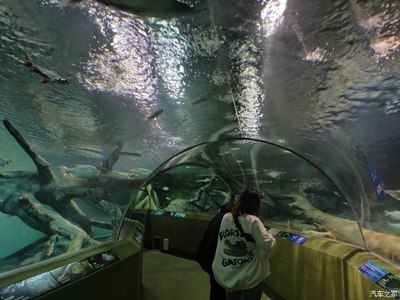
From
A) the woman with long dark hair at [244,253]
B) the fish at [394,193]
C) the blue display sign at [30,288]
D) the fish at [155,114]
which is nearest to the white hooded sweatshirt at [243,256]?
the woman with long dark hair at [244,253]

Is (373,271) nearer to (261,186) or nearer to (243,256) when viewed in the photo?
(243,256)

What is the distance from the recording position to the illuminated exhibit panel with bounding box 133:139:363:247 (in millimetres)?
8734

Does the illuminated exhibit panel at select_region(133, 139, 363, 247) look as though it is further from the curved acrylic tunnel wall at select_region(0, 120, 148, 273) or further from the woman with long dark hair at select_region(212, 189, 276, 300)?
the woman with long dark hair at select_region(212, 189, 276, 300)

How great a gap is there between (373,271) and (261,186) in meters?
9.24

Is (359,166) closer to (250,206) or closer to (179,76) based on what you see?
(250,206)

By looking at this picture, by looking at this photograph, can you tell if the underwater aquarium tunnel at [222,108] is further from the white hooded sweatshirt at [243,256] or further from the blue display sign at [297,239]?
the white hooded sweatshirt at [243,256]

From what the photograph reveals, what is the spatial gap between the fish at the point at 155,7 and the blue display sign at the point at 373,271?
3828 mm

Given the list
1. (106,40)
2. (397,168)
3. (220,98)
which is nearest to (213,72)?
(220,98)

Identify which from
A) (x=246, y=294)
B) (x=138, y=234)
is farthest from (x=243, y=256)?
(x=138, y=234)

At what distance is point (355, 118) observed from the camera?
15.1 feet

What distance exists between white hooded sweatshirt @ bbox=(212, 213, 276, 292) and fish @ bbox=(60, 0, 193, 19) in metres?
2.63

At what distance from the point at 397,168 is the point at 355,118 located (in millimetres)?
1788

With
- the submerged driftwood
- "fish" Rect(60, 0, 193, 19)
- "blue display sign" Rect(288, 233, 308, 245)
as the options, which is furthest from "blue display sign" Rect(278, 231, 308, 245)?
the submerged driftwood

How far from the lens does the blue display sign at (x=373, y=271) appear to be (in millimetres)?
2883
